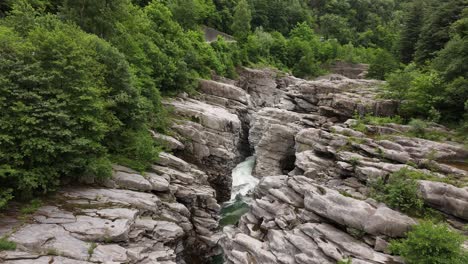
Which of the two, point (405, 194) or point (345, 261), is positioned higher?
point (405, 194)

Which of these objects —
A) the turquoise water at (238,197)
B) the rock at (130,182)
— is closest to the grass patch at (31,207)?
the rock at (130,182)

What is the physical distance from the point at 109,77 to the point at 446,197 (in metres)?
23.4

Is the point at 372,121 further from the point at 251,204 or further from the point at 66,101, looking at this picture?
the point at 66,101

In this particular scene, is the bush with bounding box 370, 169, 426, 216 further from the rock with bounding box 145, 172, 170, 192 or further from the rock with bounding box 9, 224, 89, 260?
the rock with bounding box 9, 224, 89, 260

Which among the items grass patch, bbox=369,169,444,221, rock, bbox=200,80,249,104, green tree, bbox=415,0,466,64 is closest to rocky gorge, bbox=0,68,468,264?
grass patch, bbox=369,169,444,221

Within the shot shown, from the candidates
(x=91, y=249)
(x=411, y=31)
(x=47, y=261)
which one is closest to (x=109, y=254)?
(x=91, y=249)

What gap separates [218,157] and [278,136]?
866 centimetres

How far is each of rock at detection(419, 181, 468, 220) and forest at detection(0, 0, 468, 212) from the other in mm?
8454

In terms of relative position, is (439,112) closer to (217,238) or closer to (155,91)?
(217,238)

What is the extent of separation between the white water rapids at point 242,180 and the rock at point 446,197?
20.6m

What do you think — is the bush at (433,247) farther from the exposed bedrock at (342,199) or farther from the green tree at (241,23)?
the green tree at (241,23)

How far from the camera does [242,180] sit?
4041 cm

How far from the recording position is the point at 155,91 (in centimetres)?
3062

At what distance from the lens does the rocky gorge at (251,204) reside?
17.2 metres
